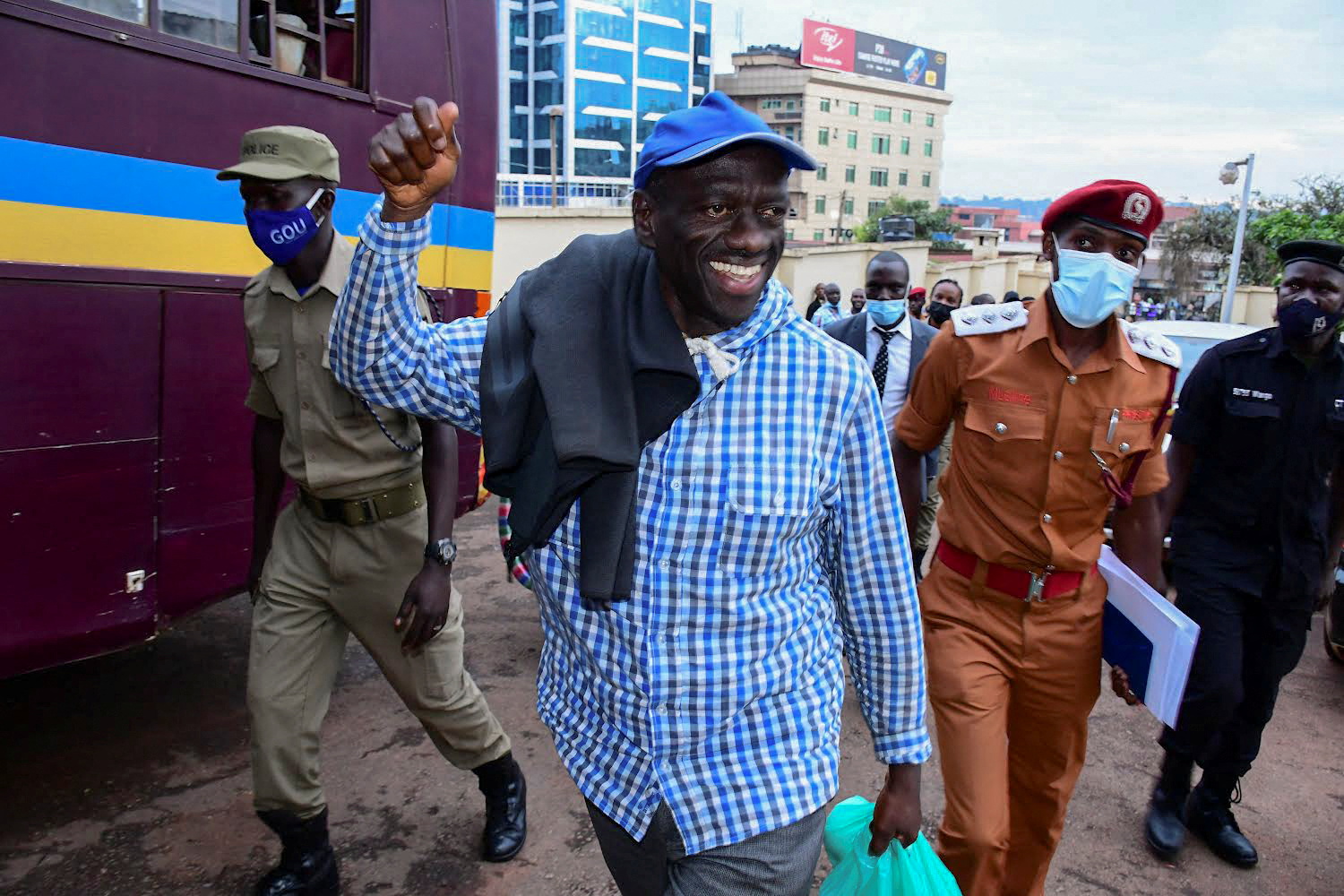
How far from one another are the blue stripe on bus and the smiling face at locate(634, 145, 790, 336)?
1.97m

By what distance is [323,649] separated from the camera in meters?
3.03

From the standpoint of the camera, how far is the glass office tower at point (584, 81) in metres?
65.1

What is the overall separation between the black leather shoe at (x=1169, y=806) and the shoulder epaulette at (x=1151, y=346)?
1546 millimetres

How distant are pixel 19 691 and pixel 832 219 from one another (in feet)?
236

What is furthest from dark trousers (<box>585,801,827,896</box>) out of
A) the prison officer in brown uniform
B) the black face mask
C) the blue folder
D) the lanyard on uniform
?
the black face mask

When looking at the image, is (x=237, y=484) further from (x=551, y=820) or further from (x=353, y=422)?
(x=551, y=820)

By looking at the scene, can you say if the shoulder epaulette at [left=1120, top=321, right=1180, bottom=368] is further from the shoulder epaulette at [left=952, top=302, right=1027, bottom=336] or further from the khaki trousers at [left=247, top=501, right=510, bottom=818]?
the khaki trousers at [left=247, top=501, right=510, bottom=818]

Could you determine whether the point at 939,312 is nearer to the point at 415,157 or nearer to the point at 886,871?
the point at 886,871

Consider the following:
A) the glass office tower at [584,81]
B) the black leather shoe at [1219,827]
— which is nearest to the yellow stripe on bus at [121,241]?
the black leather shoe at [1219,827]

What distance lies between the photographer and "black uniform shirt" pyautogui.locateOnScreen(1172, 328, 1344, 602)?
3432 mm

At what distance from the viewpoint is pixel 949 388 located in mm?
2939

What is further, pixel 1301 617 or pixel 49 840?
pixel 1301 617

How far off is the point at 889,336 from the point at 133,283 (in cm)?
337

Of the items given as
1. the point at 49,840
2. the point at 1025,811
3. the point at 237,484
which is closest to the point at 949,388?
the point at 1025,811
